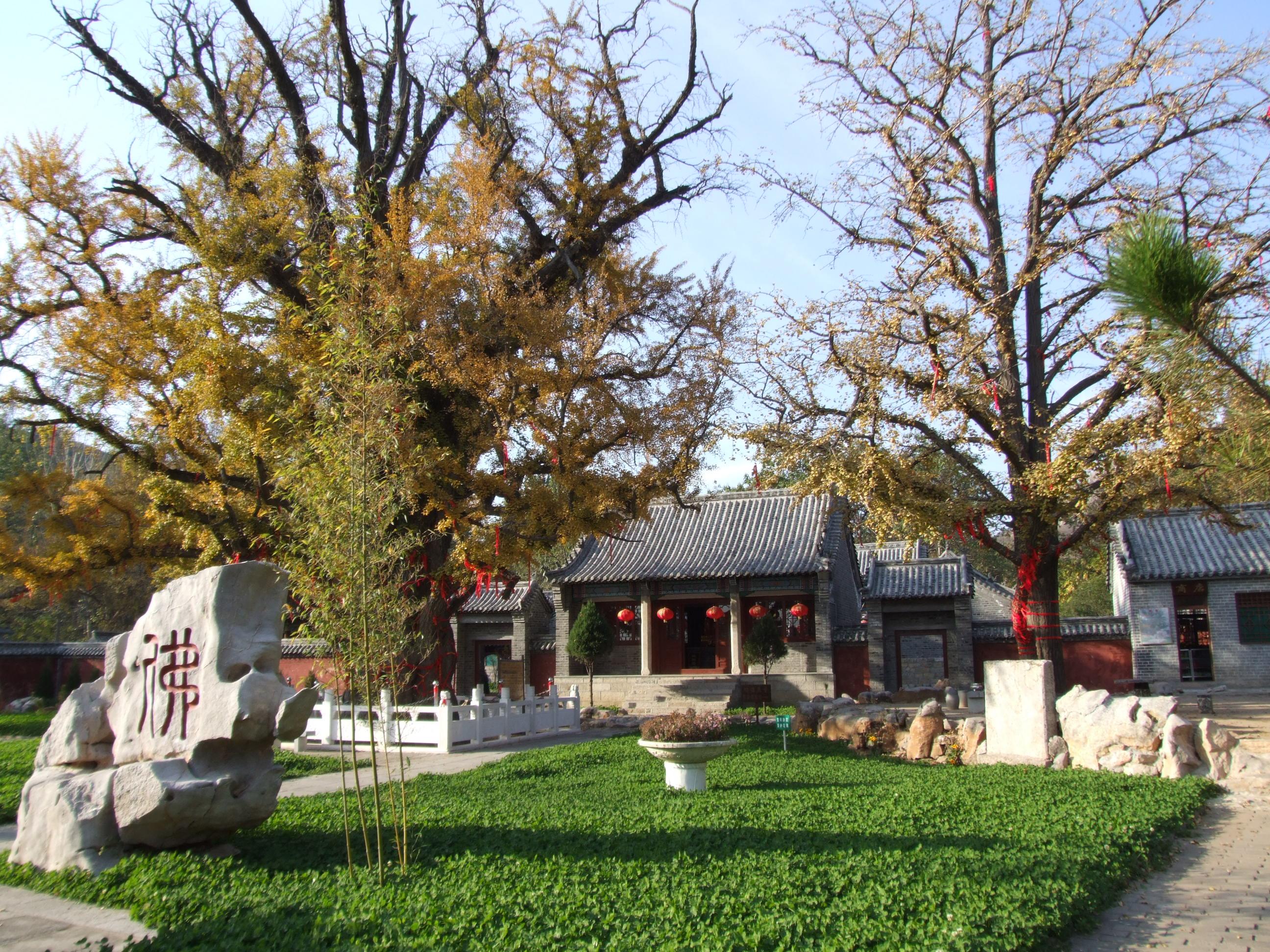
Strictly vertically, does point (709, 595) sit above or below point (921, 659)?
above

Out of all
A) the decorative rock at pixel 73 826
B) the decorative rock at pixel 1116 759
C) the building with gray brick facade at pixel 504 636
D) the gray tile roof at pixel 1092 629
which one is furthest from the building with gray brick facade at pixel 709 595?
the decorative rock at pixel 73 826

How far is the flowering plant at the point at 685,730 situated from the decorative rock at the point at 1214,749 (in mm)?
5148

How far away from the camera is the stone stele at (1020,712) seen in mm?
10492

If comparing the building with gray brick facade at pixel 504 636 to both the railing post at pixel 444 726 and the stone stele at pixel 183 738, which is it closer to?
the railing post at pixel 444 726

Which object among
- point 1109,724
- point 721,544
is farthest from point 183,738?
point 721,544

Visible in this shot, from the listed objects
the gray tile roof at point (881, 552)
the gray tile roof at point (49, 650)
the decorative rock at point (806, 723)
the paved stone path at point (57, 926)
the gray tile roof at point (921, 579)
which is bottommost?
the decorative rock at point (806, 723)

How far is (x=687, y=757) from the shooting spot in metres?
8.75

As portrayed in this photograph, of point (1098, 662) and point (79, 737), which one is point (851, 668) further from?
point (79, 737)

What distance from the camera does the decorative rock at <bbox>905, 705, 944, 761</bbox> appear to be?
11.8 meters

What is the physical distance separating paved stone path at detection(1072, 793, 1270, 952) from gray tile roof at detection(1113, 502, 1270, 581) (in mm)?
14160

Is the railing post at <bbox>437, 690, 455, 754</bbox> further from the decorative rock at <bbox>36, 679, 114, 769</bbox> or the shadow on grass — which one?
the decorative rock at <bbox>36, 679, 114, 769</bbox>

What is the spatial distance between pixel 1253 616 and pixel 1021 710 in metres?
12.7

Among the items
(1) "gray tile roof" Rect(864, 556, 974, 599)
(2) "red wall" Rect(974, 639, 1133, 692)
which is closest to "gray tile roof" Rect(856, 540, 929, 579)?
(1) "gray tile roof" Rect(864, 556, 974, 599)

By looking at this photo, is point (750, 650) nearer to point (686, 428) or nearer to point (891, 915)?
point (686, 428)
